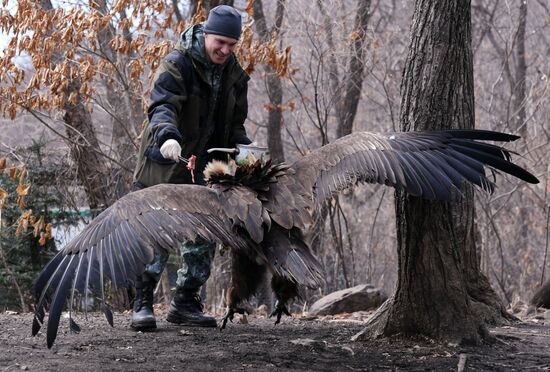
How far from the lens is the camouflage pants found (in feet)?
20.4

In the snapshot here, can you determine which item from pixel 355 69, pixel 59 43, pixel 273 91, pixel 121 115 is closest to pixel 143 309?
pixel 59 43

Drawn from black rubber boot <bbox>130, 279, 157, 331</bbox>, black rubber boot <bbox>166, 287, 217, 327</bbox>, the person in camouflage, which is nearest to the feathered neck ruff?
the person in camouflage

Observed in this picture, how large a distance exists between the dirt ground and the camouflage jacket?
1187mm

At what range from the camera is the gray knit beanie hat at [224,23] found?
570 centimetres

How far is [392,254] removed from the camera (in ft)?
51.8

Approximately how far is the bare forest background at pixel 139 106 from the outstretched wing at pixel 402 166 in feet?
11.3

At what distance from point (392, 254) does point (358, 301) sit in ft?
24.1

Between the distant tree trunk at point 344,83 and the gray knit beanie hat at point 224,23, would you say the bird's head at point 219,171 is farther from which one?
the distant tree trunk at point 344,83

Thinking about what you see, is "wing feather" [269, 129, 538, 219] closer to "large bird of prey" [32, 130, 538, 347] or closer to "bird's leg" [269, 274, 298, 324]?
"large bird of prey" [32, 130, 538, 347]

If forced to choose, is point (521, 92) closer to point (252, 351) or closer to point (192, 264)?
point (192, 264)

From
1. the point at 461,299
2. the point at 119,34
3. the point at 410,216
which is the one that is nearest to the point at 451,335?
the point at 461,299

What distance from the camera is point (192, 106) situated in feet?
19.8

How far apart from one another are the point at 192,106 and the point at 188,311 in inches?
62.7

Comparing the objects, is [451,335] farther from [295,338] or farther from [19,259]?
[19,259]
